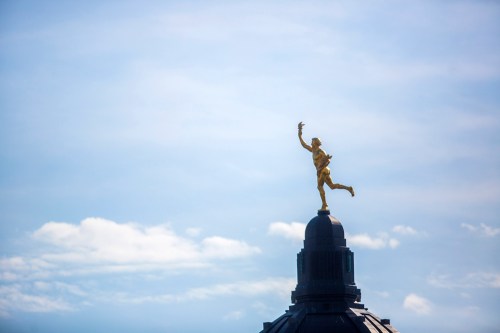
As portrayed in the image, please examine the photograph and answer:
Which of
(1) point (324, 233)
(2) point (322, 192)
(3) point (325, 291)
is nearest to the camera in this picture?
(3) point (325, 291)

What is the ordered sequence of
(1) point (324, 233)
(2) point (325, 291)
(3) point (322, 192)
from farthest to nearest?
1. (3) point (322, 192)
2. (1) point (324, 233)
3. (2) point (325, 291)

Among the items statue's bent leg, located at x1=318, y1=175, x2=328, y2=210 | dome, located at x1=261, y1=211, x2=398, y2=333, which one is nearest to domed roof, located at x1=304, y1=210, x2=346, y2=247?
dome, located at x1=261, y1=211, x2=398, y2=333

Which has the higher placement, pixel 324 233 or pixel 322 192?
Result: pixel 322 192

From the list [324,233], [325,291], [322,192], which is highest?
[322,192]

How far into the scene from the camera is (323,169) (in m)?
139

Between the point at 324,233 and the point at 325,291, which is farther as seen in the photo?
the point at 324,233

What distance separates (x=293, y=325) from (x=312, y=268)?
7328 millimetres

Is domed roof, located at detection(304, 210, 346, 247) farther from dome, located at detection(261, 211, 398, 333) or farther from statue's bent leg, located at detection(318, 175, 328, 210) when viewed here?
statue's bent leg, located at detection(318, 175, 328, 210)

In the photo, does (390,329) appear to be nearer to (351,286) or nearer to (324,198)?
(351,286)

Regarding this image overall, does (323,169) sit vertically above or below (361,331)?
above

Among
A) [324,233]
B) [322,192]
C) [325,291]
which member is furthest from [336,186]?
[325,291]

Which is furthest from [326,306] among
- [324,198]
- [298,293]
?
[324,198]

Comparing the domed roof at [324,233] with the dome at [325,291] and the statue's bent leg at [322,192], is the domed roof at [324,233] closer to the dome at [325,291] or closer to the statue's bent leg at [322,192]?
the dome at [325,291]

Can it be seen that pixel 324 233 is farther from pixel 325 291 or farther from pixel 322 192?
pixel 325 291
